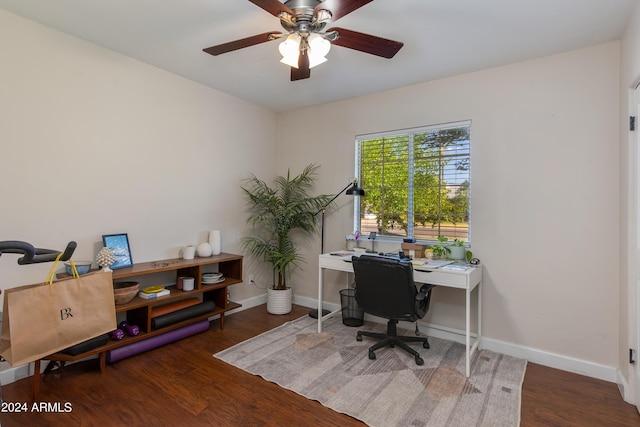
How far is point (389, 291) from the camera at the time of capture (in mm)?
2521

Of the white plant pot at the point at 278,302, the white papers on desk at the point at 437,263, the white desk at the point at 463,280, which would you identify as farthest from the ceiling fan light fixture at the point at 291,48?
the white plant pot at the point at 278,302

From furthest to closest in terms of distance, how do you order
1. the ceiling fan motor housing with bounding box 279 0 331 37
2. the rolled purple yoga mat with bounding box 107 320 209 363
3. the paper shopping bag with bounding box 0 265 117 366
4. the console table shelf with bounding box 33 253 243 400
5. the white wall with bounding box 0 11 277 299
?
the rolled purple yoga mat with bounding box 107 320 209 363 < the console table shelf with bounding box 33 253 243 400 < the white wall with bounding box 0 11 277 299 < the ceiling fan motor housing with bounding box 279 0 331 37 < the paper shopping bag with bounding box 0 265 117 366

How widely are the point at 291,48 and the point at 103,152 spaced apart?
188 cm

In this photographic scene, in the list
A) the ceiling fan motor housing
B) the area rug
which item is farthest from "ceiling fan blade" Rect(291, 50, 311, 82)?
the area rug

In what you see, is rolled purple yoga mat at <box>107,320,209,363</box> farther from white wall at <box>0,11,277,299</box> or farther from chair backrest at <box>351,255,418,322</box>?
chair backrest at <box>351,255,418,322</box>

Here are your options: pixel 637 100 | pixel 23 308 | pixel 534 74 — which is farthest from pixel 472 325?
pixel 23 308

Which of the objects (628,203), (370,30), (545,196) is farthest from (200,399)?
(628,203)

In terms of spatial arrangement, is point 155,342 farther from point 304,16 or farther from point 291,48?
point 304,16

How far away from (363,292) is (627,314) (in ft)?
6.01

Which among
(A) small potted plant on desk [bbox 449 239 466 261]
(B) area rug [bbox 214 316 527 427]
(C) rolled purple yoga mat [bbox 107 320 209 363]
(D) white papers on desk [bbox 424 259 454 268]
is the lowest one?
(B) area rug [bbox 214 316 527 427]

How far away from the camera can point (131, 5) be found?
208 centimetres

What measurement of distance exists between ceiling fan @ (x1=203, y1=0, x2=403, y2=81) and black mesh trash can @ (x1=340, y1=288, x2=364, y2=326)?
7.90 ft

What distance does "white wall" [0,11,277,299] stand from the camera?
2236mm

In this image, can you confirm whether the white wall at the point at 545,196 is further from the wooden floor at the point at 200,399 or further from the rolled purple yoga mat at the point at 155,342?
the rolled purple yoga mat at the point at 155,342
